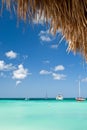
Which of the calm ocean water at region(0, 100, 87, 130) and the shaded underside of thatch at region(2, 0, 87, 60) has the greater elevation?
the shaded underside of thatch at region(2, 0, 87, 60)

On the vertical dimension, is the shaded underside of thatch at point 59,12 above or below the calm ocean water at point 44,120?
above

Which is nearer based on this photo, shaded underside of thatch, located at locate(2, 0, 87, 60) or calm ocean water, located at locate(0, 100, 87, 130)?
shaded underside of thatch, located at locate(2, 0, 87, 60)

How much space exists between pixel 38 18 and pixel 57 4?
111mm

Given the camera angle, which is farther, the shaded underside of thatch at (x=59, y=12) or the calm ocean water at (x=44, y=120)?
the calm ocean water at (x=44, y=120)

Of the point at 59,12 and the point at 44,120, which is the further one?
the point at 44,120

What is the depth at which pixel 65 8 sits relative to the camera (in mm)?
1471

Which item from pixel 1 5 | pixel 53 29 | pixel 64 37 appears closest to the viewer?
pixel 1 5

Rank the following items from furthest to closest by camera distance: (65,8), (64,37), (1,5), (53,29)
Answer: (64,37)
(53,29)
(65,8)
(1,5)

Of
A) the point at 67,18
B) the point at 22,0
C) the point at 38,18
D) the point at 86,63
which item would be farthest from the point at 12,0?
the point at 86,63

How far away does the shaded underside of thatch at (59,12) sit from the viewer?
Answer: 1.42 metres

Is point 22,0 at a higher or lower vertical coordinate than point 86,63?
higher

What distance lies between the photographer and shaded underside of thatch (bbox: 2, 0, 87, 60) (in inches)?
55.9

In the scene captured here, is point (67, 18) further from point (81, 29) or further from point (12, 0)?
point (12, 0)

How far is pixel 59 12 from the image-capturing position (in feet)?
4.84
